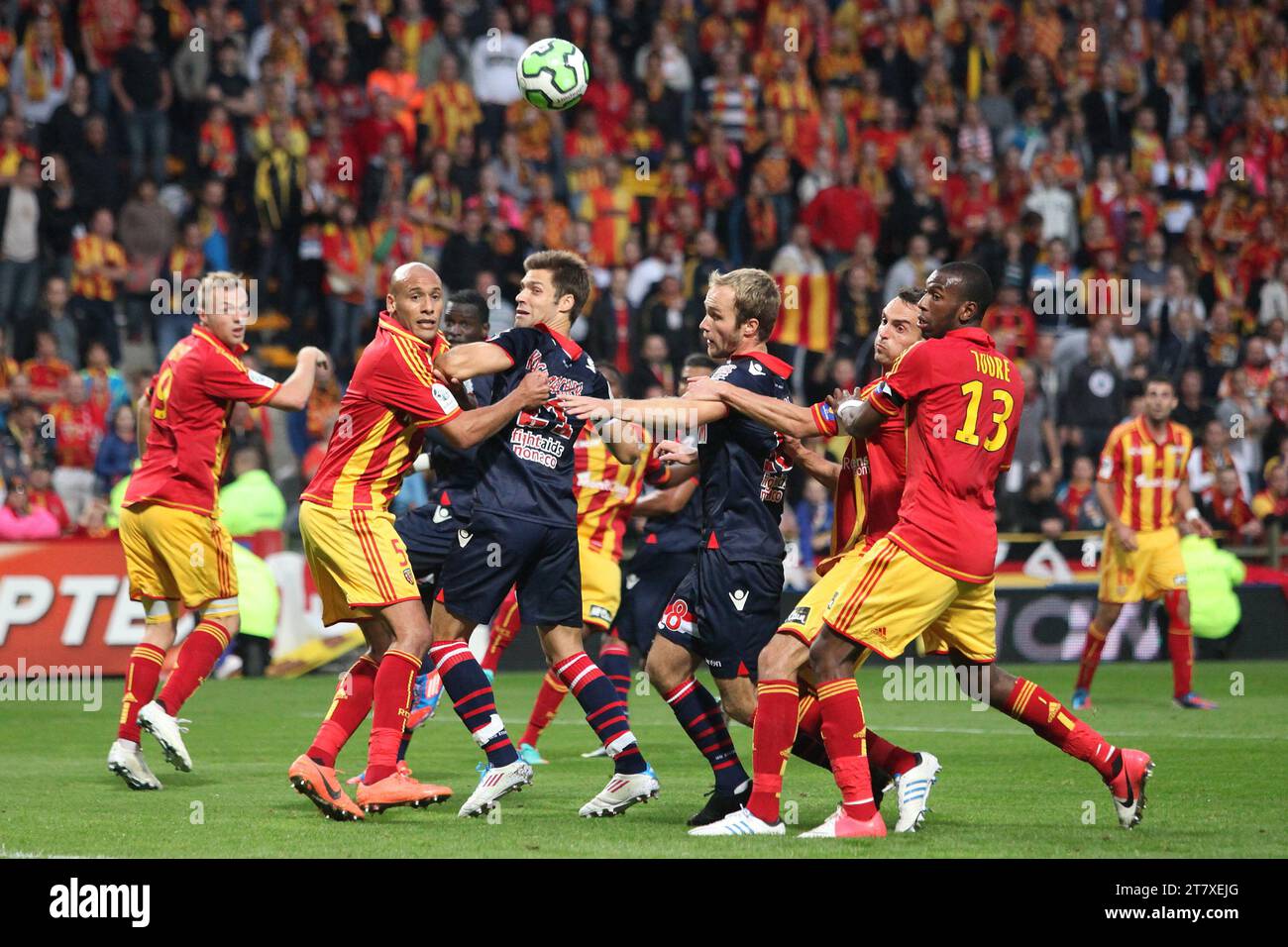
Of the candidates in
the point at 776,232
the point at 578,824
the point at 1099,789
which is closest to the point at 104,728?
the point at 578,824

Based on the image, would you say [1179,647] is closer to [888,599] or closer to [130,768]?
[888,599]

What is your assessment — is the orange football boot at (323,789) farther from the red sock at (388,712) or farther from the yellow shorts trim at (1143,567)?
the yellow shorts trim at (1143,567)

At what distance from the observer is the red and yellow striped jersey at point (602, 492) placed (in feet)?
35.0

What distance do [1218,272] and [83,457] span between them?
13.3 metres

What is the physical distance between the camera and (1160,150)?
22266 mm

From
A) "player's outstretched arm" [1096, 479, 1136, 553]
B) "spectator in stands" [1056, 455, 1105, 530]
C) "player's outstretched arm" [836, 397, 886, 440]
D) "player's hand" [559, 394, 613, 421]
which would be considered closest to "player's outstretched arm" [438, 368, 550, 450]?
"player's hand" [559, 394, 613, 421]

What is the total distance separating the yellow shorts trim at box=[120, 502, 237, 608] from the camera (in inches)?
355

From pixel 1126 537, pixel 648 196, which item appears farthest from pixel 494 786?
pixel 648 196

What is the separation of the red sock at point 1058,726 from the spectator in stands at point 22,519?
9.97 m

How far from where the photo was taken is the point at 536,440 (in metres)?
7.82

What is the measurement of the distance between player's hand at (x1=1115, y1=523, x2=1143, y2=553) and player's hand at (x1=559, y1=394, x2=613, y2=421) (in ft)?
22.9

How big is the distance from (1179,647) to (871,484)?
634 cm
